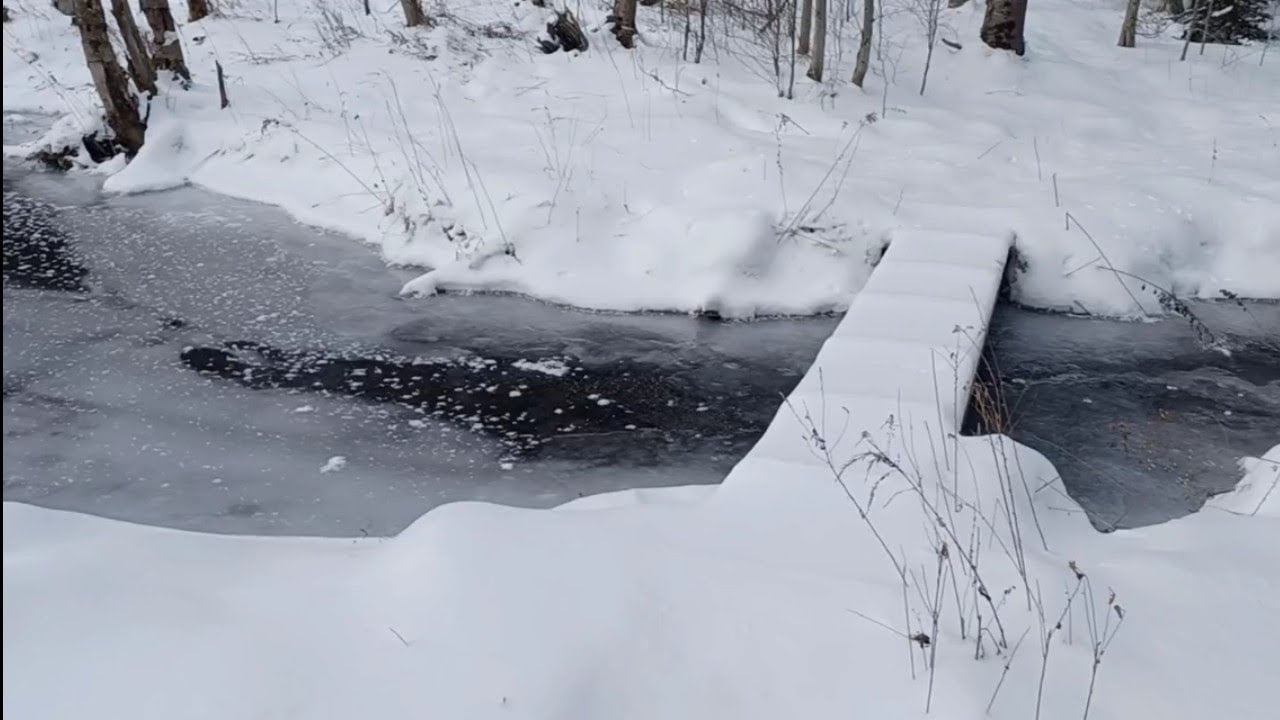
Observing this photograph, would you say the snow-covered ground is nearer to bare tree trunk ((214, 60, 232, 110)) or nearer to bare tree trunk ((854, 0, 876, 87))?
bare tree trunk ((854, 0, 876, 87))

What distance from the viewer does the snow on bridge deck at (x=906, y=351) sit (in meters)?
4.09

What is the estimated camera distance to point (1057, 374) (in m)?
5.48

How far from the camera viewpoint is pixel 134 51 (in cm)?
972

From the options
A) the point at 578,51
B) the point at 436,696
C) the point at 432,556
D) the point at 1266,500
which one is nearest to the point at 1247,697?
the point at 1266,500

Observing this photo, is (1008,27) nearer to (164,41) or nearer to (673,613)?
(164,41)

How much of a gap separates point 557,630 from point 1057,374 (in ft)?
12.7

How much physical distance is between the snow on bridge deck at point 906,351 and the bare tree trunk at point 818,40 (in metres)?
3.23

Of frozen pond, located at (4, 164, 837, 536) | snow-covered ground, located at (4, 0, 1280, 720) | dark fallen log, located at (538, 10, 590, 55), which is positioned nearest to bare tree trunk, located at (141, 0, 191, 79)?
snow-covered ground, located at (4, 0, 1280, 720)

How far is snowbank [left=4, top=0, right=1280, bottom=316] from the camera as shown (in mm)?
6625

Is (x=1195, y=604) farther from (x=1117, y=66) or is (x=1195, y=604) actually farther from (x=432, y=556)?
(x=1117, y=66)

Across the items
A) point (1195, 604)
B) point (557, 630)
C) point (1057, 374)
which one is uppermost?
point (557, 630)

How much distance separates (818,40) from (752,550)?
703cm

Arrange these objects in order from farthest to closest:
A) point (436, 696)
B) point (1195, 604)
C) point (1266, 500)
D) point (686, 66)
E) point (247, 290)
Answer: point (686, 66), point (247, 290), point (1266, 500), point (1195, 604), point (436, 696)

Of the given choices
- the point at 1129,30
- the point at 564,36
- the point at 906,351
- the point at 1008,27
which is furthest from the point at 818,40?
the point at 906,351
